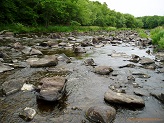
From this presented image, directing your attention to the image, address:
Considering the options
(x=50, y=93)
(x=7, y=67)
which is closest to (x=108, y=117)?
(x=50, y=93)

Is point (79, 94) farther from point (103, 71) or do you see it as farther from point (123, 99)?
point (103, 71)

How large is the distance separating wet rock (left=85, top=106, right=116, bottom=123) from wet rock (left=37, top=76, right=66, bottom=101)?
1.14 metres

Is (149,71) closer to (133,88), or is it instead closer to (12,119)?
(133,88)

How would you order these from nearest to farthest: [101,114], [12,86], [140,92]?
[101,114], [12,86], [140,92]

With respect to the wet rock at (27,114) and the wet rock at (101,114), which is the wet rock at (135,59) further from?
the wet rock at (27,114)

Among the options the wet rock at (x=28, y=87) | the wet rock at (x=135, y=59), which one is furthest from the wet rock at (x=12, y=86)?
the wet rock at (x=135, y=59)

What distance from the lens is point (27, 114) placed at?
15.6 ft

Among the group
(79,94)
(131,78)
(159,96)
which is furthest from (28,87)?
(159,96)

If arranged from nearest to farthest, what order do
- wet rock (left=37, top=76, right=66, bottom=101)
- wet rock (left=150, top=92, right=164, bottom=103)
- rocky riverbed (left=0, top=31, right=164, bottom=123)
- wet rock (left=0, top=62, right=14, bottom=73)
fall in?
1. rocky riverbed (left=0, top=31, right=164, bottom=123)
2. wet rock (left=37, top=76, right=66, bottom=101)
3. wet rock (left=150, top=92, right=164, bottom=103)
4. wet rock (left=0, top=62, right=14, bottom=73)

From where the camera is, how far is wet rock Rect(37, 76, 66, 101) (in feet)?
17.8

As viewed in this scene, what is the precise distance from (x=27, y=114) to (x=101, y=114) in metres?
1.91

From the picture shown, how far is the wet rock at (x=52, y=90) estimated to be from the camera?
214 inches

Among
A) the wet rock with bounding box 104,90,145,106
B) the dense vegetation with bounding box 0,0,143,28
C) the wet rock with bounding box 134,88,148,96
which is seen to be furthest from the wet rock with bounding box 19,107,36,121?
the dense vegetation with bounding box 0,0,143,28

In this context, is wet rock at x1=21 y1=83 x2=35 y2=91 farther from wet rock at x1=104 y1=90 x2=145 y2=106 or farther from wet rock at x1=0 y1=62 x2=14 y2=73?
wet rock at x1=104 y1=90 x2=145 y2=106
